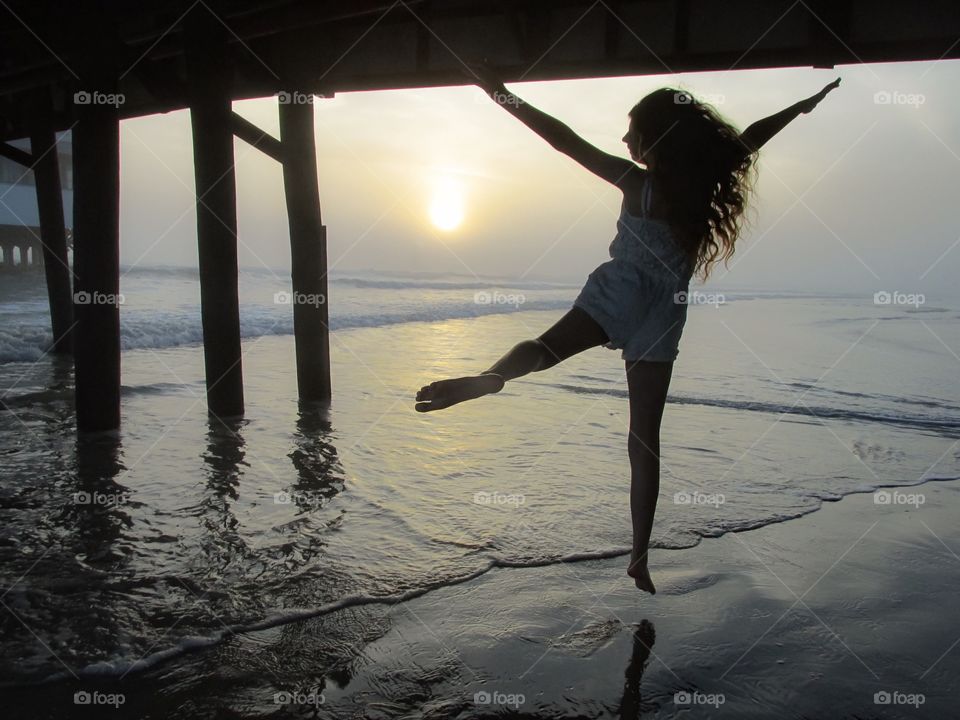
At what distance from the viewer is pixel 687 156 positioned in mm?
2855

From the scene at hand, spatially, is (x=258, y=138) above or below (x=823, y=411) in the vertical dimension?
above

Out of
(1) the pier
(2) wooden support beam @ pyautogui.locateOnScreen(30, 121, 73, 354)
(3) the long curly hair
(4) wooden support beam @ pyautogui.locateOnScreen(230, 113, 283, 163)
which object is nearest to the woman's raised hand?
(3) the long curly hair

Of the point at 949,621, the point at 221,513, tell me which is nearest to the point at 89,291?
the point at 221,513

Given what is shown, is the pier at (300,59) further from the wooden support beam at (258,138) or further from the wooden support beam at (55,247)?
the wooden support beam at (55,247)

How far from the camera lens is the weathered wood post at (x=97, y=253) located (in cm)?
608

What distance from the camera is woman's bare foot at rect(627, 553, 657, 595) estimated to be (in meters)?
3.15

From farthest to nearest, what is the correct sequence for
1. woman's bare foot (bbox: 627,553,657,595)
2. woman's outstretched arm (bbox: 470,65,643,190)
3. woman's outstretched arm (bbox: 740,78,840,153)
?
1. woman's bare foot (bbox: 627,553,657,595)
2. woman's outstretched arm (bbox: 740,78,840,153)
3. woman's outstretched arm (bbox: 470,65,643,190)

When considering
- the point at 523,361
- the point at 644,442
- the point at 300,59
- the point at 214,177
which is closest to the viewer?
the point at 523,361

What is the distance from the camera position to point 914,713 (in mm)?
2396

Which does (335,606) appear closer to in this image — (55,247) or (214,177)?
(214,177)

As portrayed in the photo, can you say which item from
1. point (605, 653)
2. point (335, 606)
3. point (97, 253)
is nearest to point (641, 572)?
point (605, 653)

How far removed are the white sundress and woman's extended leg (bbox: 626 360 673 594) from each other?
3.6 inches

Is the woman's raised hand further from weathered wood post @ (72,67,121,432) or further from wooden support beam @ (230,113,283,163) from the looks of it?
wooden support beam @ (230,113,283,163)

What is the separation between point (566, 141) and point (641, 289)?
598mm
